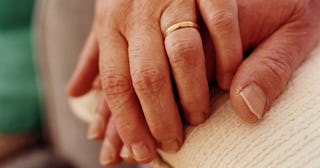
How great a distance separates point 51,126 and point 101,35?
0.79m

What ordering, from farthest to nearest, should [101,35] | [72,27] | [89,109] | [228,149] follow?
[72,27], [89,109], [101,35], [228,149]

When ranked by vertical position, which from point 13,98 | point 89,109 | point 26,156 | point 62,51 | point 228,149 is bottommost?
point 26,156

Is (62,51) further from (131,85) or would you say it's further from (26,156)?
(131,85)

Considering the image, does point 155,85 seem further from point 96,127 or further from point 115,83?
point 96,127

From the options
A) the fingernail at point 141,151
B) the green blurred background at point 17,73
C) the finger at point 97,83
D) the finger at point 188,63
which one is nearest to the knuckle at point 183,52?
the finger at point 188,63

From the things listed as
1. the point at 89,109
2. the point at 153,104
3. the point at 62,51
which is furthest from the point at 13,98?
the point at 153,104

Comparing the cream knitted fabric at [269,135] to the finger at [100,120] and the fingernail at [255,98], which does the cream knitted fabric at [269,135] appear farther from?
the finger at [100,120]

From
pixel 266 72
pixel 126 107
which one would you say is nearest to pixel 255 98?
pixel 266 72

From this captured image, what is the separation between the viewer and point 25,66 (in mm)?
1299

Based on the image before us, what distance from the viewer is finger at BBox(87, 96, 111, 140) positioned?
0.59 m

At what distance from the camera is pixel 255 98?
1.43 feet

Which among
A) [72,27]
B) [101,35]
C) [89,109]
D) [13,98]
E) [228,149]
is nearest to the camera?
[228,149]

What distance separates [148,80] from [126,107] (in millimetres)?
56

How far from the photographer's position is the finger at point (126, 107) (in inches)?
19.4
